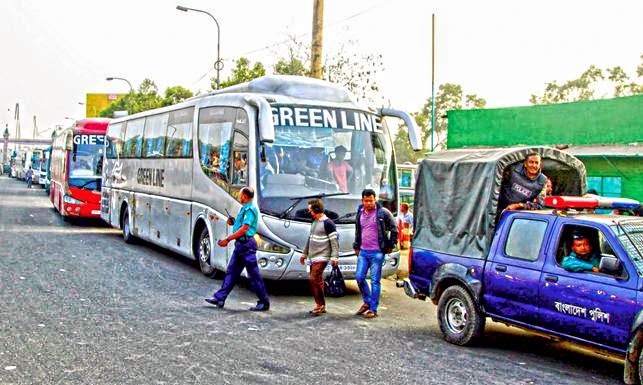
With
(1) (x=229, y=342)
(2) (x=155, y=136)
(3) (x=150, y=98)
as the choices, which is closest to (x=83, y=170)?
(2) (x=155, y=136)

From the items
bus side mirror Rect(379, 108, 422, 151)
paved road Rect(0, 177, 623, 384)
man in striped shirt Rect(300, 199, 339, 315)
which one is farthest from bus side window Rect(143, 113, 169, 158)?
man in striped shirt Rect(300, 199, 339, 315)

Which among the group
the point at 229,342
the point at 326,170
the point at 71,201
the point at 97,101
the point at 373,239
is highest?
the point at 97,101

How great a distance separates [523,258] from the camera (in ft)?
28.0

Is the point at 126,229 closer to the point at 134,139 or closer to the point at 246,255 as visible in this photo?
the point at 134,139

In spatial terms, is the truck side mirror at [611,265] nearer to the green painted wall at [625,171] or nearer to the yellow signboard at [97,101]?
the green painted wall at [625,171]

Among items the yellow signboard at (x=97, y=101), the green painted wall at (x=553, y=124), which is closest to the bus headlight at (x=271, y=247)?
the green painted wall at (x=553, y=124)

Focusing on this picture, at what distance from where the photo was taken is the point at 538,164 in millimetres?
9312

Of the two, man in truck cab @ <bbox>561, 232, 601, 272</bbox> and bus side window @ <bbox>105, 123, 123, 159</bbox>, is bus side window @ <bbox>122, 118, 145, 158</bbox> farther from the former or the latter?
man in truck cab @ <bbox>561, 232, 601, 272</bbox>

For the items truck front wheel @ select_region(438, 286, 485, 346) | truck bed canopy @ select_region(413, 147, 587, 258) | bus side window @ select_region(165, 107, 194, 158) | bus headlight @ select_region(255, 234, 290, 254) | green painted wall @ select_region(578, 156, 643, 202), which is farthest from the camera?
green painted wall @ select_region(578, 156, 643, 202)

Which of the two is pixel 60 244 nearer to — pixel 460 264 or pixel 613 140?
pixel 460 264

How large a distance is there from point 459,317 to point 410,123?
4849mm

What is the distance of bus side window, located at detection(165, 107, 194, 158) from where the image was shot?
51.9 feet

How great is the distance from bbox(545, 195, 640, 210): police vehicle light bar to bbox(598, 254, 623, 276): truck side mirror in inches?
39.1

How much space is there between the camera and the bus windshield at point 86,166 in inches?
1017
